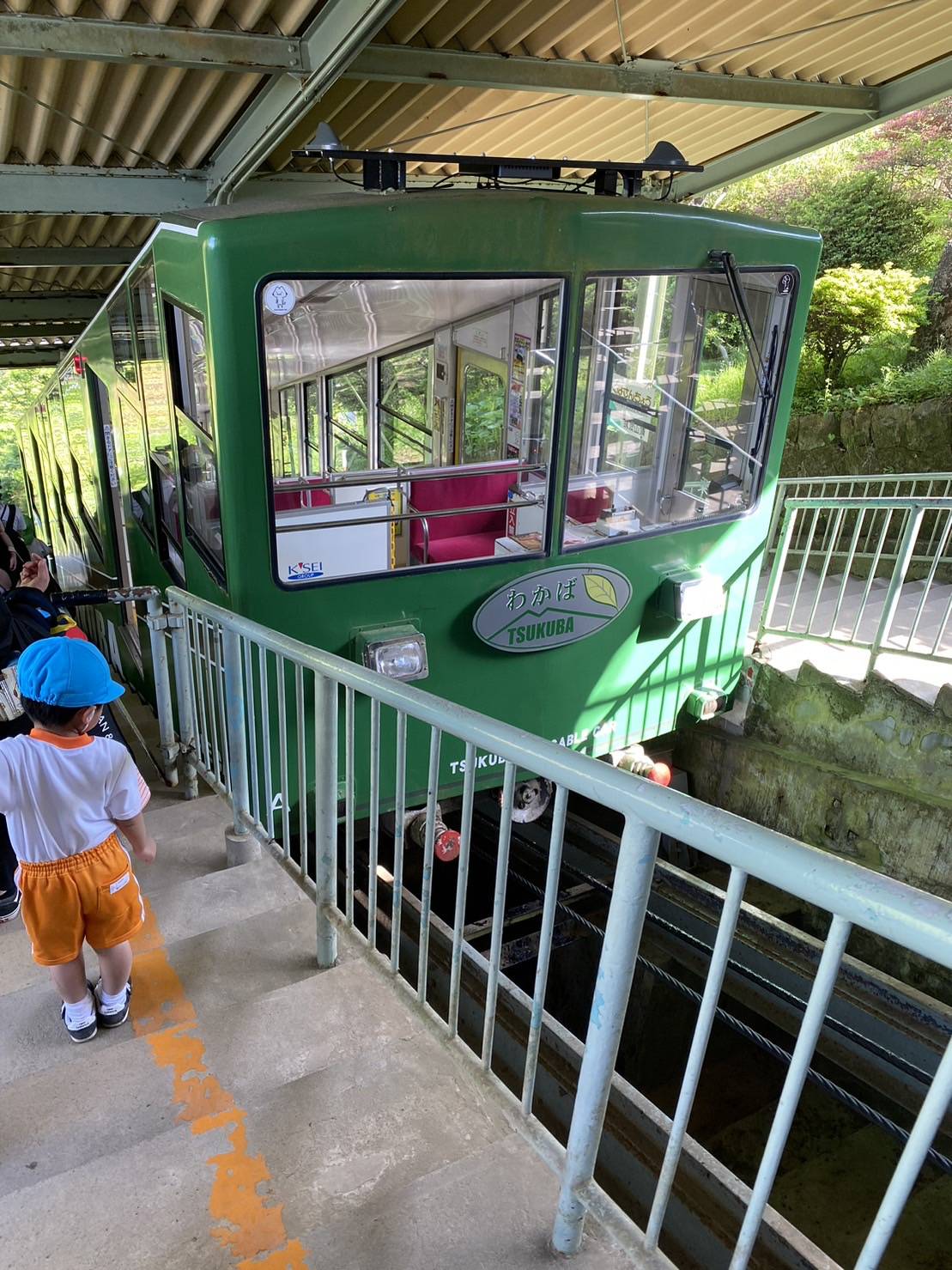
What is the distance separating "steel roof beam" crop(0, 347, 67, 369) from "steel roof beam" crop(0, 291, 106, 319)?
526 centimetres

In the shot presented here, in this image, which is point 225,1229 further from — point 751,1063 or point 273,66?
point 273,66

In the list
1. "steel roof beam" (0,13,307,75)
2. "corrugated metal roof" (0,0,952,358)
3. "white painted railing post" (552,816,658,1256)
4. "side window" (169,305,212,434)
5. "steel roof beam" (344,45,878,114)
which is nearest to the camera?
"white painted railing post" (552,816,658,1256)

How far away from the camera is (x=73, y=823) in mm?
2146

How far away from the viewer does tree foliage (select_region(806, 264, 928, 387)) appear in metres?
12.1

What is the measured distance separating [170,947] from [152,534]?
3094 millimetres

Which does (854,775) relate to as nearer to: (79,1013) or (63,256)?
(79,1013)

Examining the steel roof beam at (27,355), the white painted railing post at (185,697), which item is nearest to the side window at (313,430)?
the white painted railing post at (185,697)

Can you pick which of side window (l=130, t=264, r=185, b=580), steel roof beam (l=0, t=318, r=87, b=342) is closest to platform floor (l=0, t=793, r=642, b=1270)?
side window (l=130, t=264, r=185, b=580)

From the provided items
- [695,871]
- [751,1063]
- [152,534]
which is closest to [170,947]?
[152,534]

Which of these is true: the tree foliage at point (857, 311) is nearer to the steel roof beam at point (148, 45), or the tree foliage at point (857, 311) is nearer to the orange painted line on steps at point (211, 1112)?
the steel roof beam at point (148, 45)

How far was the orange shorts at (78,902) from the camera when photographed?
2174 mm

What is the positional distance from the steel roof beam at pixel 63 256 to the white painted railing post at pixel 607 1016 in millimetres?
11785

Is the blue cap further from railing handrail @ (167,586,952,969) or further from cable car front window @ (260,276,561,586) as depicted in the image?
cable car front window @ (260,276,561,586)

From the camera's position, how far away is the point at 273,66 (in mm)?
5023
